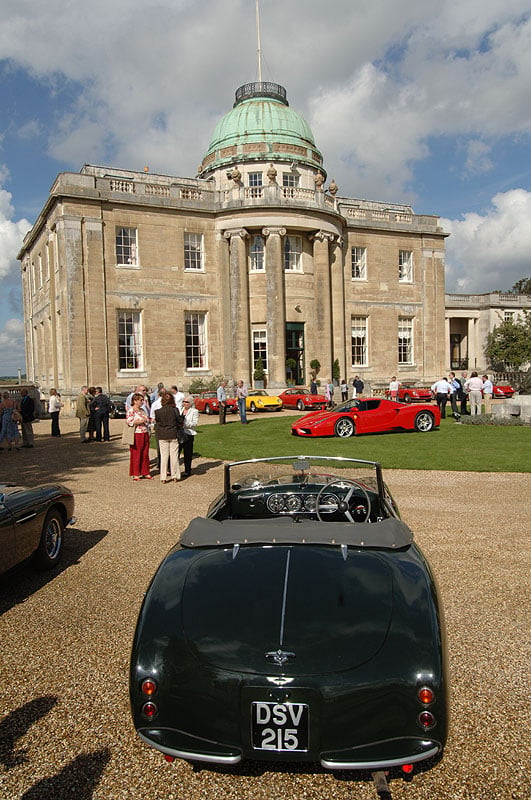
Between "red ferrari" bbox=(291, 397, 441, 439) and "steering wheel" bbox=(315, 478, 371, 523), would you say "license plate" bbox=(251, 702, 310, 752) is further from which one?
"red ferrari" bbox=(291, 397, 441, 439)

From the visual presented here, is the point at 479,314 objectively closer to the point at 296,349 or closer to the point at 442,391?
the point at 296,349

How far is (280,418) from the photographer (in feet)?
73.4

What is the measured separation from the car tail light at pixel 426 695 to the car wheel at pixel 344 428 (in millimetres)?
14100

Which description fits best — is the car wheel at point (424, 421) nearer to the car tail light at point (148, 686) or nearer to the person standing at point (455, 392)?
Result: the person standing at point (455, 392)

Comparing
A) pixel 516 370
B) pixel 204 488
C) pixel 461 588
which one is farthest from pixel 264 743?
pixel 516 370

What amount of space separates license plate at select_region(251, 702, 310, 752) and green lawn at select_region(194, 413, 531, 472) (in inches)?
380

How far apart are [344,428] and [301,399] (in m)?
10.4

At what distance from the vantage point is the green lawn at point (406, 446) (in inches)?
478

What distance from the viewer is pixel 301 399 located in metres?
27.0

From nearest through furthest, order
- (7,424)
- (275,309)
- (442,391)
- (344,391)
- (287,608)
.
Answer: (287,608)
(7,424)
(442,391)
(344,391)
(275,309)

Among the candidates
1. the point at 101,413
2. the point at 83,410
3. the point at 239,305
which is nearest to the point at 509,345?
the point at 239,305

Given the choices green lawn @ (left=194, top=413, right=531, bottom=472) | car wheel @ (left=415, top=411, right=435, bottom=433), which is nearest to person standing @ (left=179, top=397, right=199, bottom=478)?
green lawn @ (left=194, top=413, right=531, bottom=472)

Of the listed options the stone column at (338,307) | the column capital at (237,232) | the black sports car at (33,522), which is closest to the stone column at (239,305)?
the column capital at (237,232)

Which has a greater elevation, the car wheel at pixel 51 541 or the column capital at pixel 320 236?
the column capital at pixel 320 236
